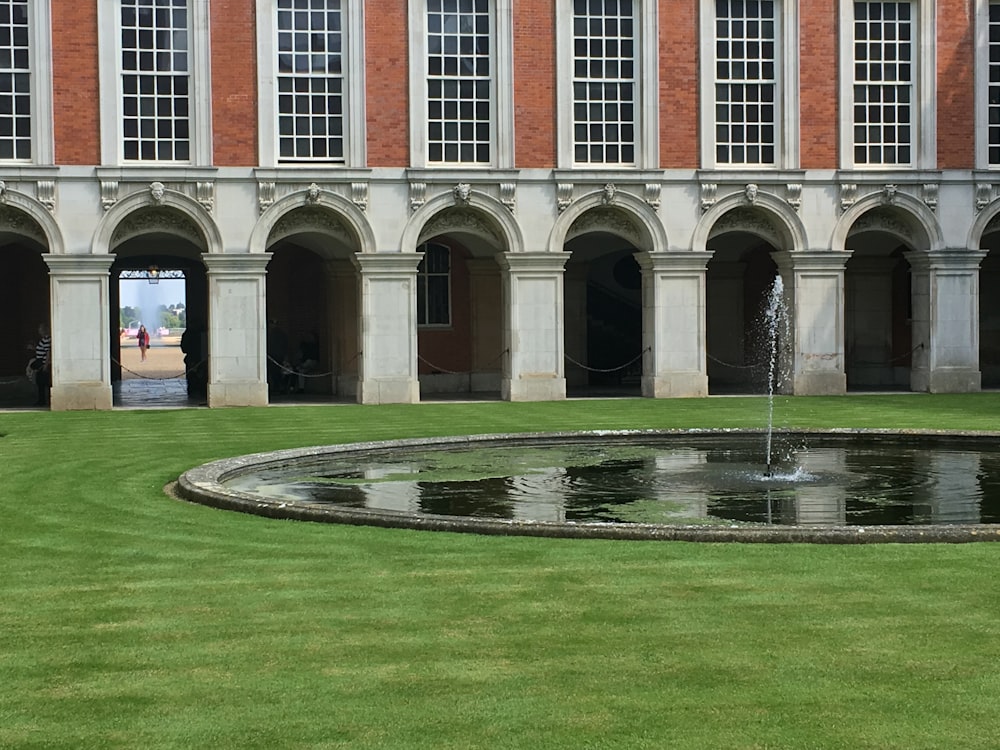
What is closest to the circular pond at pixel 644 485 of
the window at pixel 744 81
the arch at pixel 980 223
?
the window at pixel 744 81

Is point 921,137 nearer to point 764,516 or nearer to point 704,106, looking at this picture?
point 704,106

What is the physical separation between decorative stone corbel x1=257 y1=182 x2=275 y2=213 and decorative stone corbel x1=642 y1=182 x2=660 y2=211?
25.6 feet

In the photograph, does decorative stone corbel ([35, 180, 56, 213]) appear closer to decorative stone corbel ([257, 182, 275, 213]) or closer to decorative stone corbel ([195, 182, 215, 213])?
decorative stone corbel ([195, 182, 215, 213])

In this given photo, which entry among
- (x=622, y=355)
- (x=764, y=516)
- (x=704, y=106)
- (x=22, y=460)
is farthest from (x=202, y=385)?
(x=764, y=516)

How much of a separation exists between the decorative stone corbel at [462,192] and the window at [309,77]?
8.20 feet

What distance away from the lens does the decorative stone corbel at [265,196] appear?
99.9ft

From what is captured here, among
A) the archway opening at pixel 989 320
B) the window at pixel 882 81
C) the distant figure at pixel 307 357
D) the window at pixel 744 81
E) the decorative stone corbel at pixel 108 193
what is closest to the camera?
the decorative stone corbel at pixel 108 193

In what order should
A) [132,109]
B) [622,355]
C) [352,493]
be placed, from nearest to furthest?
[352,493] < [132,109] < [622,355]

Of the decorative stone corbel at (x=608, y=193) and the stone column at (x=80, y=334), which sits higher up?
the decorative stone corbel at (x=608, y=193)

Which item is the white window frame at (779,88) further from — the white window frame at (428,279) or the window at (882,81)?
the white window frame at (428,279)

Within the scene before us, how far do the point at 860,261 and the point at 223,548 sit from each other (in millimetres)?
28149

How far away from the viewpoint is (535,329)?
3192 cm

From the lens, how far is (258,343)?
3062 centimetres

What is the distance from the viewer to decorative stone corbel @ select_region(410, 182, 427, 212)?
31.1 m
